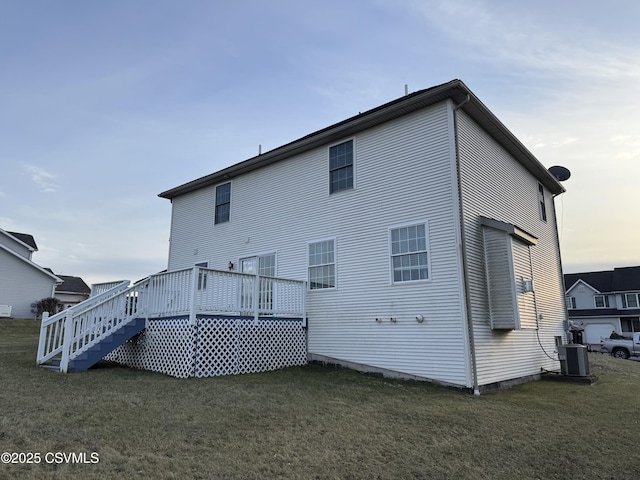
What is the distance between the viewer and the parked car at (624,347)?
22.5 metres

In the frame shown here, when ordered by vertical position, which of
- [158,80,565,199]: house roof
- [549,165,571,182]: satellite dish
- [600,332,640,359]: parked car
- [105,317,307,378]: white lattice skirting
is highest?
[549,165,571,182]: satellite dish

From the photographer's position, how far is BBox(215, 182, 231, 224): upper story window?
1424 cm

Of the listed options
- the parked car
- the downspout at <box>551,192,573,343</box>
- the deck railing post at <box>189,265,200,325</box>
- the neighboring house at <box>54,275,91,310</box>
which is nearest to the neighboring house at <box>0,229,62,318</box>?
the neighboring house at <box>54,275,91,310</box>

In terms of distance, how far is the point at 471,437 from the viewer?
5176 mm

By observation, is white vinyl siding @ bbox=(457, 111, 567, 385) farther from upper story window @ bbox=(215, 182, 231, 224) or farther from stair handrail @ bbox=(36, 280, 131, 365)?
stair handrail @ bbox=(36, 280, 131, 365)

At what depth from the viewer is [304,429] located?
511 centimetres

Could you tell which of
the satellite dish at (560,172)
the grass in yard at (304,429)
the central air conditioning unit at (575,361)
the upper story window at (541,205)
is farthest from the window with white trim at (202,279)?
the satellite dish at (560,172)

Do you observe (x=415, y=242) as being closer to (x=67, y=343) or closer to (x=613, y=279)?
(x=67, y=343)

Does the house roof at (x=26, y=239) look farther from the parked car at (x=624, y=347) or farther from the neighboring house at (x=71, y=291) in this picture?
the parked car at (x=624, y=347)

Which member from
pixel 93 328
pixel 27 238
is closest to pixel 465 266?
pixel 93 328

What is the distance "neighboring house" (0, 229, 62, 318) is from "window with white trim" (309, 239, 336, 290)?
73.5 feet

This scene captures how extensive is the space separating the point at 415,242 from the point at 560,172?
356 inches

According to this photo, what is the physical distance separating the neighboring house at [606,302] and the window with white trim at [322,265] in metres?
31.5

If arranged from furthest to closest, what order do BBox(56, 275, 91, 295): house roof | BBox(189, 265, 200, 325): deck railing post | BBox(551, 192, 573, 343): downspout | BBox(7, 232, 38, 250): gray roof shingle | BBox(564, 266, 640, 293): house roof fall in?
BBox(564, 266, 640, 293): house roof
BBox(56, 275, 91, 295): house roof
BBox(7, 232, 38, 250): gray roof shingle
BBox(551, 192, 573, 343): downspout
BBox(189, 265, 200, 325): deck railing post
